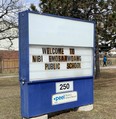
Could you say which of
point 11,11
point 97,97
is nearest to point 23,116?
point 97,97

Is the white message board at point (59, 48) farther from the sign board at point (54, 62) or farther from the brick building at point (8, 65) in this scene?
the brick building at point (8, 65)

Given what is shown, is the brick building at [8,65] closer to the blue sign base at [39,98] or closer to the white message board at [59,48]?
the white message board at [59,48]

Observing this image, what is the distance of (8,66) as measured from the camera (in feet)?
134

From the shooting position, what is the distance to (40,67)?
28.2 feet

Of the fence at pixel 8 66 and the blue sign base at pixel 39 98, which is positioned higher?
the fence at pixel 8 66

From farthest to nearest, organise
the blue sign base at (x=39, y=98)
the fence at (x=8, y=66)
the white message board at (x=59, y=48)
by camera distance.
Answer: the fence at (x=8, y=66) < the white message board at (x=59, y=48) < the blue sign base at (x=39, y=98)

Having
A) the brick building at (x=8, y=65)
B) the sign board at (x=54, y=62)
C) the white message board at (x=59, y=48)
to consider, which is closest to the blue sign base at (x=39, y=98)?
the sign board at (x=54, y=62)

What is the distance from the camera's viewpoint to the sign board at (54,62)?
8.27m

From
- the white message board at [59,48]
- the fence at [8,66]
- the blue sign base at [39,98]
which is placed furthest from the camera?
the fence at [8,66]

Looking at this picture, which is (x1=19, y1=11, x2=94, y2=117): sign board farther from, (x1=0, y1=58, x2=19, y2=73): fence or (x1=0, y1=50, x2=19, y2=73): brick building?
(x1=0, y1=58, x2=19, y2=73): fence

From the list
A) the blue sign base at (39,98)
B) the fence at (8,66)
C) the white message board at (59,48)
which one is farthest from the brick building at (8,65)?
the blue sign base at (39,98)

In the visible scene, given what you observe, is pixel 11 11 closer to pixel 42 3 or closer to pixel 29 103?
pixel 42 3

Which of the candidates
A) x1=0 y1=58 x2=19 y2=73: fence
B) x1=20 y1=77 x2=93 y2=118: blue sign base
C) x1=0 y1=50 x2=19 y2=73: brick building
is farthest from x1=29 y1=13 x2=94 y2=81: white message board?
x1=0 y1=58 x2=19 y2=73: fence

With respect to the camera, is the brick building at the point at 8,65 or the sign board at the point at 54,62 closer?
the sign board at the point at 54,62
